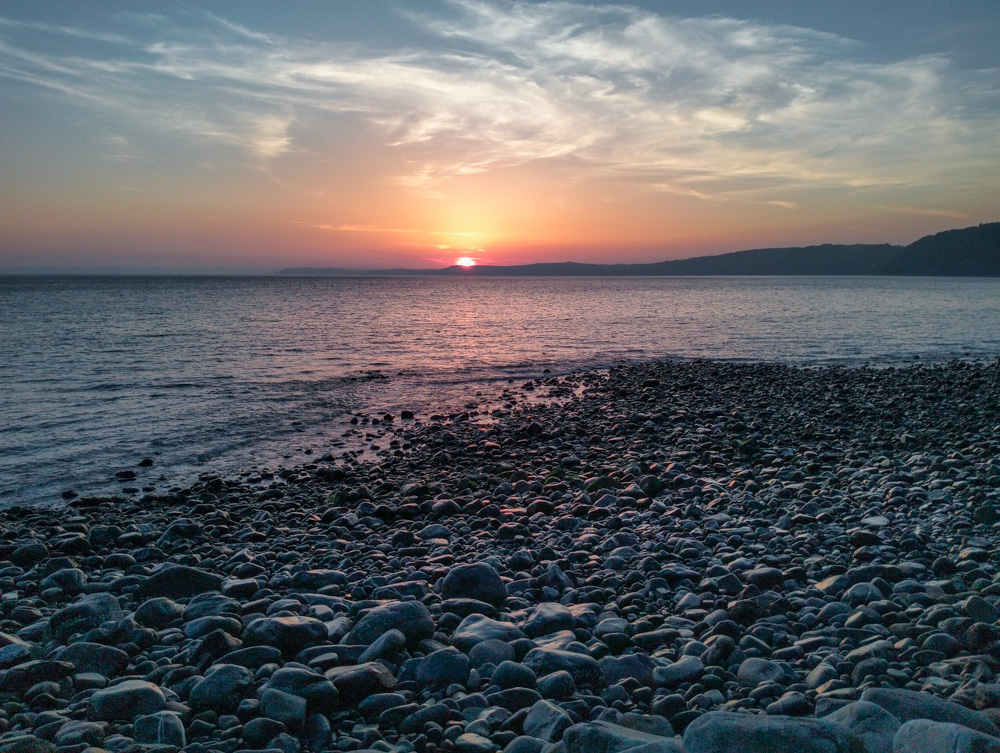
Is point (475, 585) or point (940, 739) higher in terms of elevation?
point (940, 739)

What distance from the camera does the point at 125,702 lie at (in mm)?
3941

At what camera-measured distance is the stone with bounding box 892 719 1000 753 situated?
290 cm

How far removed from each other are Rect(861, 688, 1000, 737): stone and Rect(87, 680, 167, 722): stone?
433cm

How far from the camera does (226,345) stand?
3170 centimetres

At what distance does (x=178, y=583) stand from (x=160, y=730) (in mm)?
2558

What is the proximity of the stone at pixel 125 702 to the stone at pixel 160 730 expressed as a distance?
0.13 metres

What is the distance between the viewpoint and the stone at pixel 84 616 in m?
5.15

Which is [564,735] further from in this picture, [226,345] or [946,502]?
[226,345]

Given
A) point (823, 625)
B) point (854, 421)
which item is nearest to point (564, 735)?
point (823, 625)

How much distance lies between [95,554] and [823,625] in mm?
7907

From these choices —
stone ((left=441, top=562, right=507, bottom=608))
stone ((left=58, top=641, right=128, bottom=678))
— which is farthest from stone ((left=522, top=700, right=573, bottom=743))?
stone ((left=58, top=641, right=128, bottom=678))

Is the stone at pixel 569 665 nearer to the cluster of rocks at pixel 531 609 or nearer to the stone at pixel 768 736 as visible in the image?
the cluster of rocks at pixel 531 609

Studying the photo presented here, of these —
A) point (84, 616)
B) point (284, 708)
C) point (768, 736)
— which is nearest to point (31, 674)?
point (84, 616)

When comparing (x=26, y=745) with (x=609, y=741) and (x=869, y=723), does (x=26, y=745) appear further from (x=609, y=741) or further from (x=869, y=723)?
(x=869, y=723)
